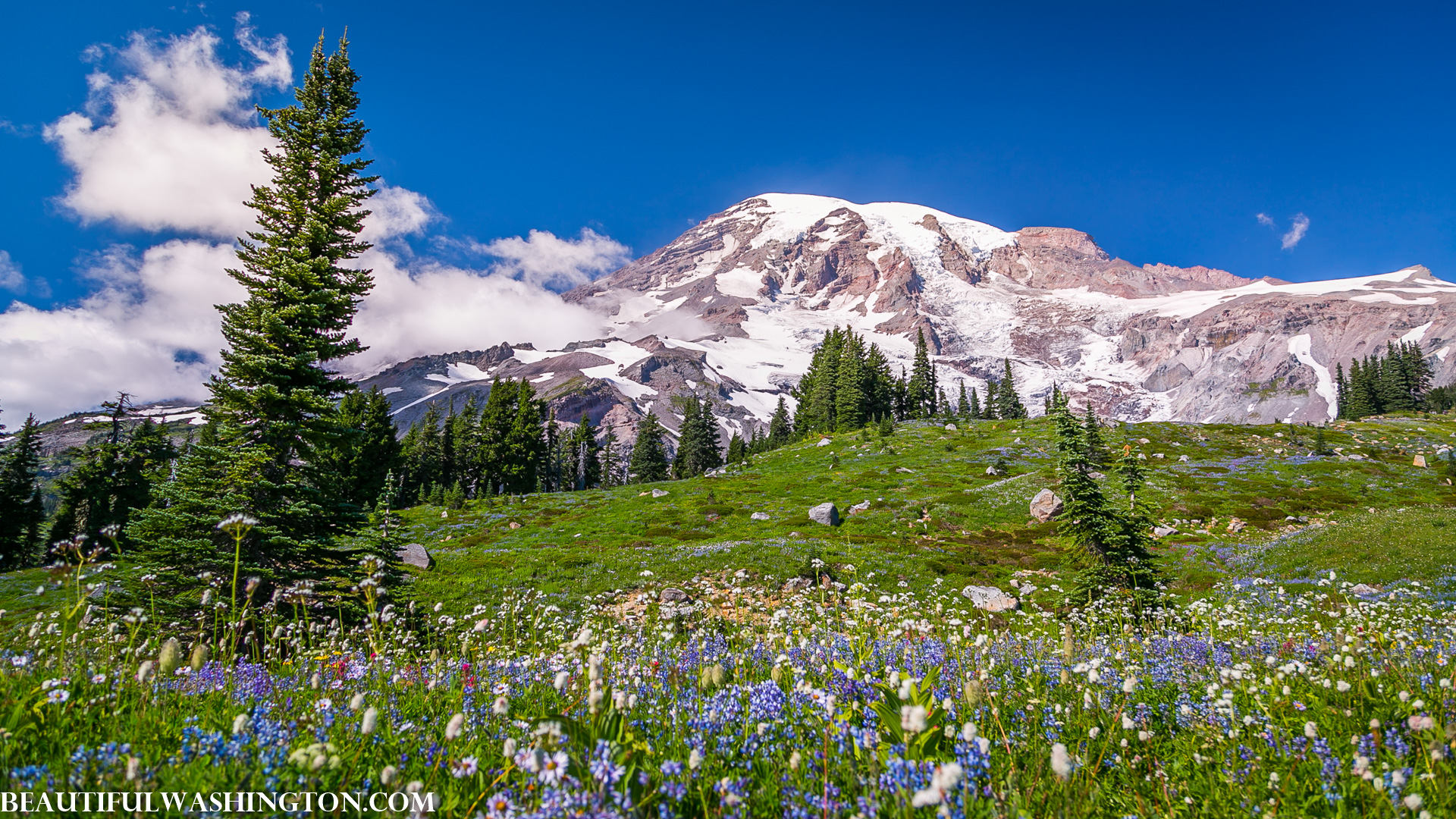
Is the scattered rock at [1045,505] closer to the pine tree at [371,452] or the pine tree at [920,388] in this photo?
the pine tree at [371,452]

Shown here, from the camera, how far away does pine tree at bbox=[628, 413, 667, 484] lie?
93875mm

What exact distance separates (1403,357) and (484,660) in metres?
173

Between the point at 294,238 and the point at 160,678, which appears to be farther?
the point at 294,238

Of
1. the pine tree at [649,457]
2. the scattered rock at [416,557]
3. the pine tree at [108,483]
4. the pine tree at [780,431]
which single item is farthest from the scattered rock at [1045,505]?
the pine tree at [108,483]

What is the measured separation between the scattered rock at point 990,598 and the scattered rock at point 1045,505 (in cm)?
1764

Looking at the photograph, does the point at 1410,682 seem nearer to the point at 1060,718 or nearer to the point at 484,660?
the point at 1060,718

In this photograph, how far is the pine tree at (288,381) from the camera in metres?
12.5

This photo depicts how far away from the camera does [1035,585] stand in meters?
20.1

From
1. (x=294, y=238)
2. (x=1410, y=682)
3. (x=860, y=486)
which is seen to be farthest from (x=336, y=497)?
(x=860, y=486)

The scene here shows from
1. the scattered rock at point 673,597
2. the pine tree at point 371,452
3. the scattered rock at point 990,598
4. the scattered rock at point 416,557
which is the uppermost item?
the pine tree at point 371,452

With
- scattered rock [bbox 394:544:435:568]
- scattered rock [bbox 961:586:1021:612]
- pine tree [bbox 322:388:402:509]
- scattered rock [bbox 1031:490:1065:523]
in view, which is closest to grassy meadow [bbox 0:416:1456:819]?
scattered rock [bbox 961:586:1021:612]

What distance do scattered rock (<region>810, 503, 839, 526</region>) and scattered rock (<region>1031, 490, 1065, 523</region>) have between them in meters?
11.9

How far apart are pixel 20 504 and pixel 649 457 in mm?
66071

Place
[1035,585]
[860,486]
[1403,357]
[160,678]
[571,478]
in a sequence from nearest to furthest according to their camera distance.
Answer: [160,678], [1035,585], [860,486], [571,478], [1403,357]
